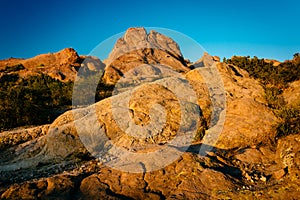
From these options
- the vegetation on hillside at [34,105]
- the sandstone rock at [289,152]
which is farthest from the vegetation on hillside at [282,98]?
the vegetation on hillside at [34,105]

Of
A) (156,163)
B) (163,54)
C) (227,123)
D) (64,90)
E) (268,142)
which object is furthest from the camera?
(163,54)

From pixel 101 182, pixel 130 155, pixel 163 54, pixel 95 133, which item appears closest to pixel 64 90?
pixel 95 133

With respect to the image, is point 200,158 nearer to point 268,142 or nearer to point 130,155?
point 130,155

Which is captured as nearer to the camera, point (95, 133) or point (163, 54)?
point (95, 133)

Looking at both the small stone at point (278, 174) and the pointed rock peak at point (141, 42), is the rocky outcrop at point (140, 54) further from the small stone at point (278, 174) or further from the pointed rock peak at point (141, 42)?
the small stone at point (278, 174)

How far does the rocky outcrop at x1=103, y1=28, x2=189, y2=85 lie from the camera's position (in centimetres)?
5910

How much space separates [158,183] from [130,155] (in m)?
2.98

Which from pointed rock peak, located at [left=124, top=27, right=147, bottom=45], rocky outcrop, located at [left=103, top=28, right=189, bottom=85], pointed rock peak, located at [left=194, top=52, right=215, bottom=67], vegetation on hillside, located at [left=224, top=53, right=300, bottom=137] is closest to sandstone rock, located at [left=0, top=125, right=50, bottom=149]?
vegetation on hillside, located at [left=224, top=53, right=300, bottom=137]

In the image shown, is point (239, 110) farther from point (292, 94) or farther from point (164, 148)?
point (164, 148)

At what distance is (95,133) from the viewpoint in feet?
47.1

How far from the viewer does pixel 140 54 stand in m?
71.8

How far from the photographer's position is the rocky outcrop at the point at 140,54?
194 ft

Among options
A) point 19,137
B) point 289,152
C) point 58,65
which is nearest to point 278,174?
point 289,152

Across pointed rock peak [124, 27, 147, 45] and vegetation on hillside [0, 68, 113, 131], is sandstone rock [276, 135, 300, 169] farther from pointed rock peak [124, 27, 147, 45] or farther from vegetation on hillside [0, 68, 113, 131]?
pointed rock peak [124, 27, 147, 45]
